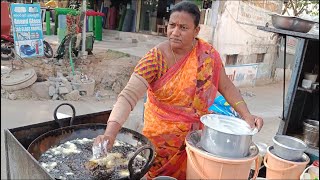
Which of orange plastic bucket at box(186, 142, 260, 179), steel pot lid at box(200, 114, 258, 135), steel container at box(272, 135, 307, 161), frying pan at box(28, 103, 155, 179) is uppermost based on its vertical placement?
steel pot lid at box(200, 114, 258, 135)

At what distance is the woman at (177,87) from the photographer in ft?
6.47

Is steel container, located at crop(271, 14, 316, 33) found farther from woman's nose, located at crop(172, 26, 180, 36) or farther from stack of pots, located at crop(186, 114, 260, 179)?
stack of pots, located at crop(186, 114, 260, 179)

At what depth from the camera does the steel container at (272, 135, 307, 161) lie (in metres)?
2.71

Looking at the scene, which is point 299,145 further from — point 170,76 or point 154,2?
point 154,2

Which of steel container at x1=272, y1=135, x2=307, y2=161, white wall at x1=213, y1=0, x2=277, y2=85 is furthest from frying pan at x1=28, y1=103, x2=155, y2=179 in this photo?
white wall at x1=213, y1=0, x2=277, y2=85

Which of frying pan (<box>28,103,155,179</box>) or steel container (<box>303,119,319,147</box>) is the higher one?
frying pan (<box>28,103,155,179</box>)

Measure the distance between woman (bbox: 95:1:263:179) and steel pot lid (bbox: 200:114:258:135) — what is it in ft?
0.88

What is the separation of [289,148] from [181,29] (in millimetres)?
1505

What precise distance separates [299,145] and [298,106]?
150 cm

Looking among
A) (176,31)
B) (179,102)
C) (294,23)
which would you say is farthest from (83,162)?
(294,23)

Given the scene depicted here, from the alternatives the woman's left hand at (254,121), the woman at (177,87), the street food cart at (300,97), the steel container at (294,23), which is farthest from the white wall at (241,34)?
the woman's left hand at (254,121)

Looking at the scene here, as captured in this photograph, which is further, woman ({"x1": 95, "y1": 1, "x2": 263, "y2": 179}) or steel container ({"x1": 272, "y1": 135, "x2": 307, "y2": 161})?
steel container ({"x1": 272, "y1": 135, "x2": 307, "y2": 161})

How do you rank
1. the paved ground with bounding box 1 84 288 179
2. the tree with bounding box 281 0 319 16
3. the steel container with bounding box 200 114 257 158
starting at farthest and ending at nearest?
the tree with bounding box 281 0 319 16
the paved ground with bounding box 1 84 288 179
the steel container with bounding box 200 114 257 158

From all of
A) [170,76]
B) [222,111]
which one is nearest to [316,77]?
[222,111]
